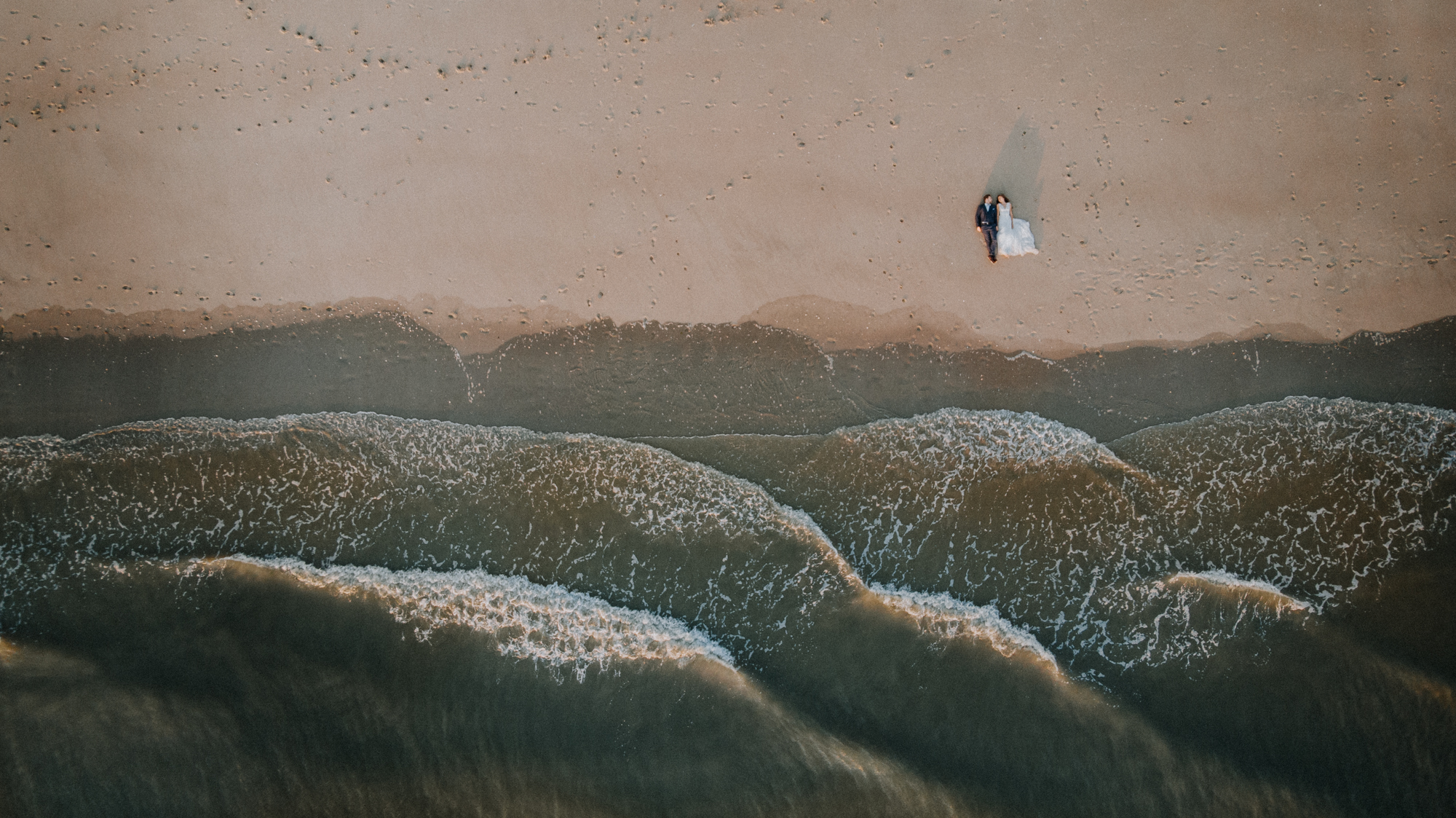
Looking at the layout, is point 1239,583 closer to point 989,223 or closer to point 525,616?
point 989,223

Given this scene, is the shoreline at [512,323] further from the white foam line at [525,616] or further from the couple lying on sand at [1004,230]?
the white foam line at [525,616]

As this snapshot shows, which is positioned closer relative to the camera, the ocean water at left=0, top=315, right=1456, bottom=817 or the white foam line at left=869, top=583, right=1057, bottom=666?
the ocean water at left=0, top=315, right=1456, bottom=817

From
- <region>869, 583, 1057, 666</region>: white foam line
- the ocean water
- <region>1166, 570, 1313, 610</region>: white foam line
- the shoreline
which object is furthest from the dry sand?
<region>869, 583, 1057, 666</region>: white foam line

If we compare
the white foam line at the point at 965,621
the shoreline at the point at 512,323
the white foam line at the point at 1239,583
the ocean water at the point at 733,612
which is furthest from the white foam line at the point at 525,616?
the white foam line at the point at 1239,583

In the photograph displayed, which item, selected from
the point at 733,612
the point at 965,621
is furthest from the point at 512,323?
the point at 965,621

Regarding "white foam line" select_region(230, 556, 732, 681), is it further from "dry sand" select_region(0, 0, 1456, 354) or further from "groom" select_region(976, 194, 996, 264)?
"groom" select_region(976, 194, 996, 264)

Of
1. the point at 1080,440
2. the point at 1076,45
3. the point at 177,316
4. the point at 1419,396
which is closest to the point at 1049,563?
the point at 1080,440
